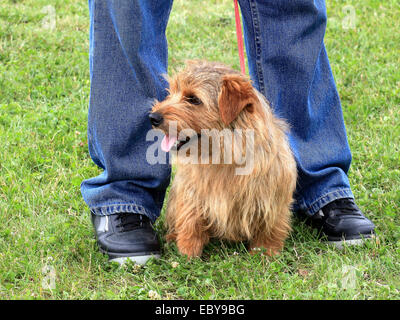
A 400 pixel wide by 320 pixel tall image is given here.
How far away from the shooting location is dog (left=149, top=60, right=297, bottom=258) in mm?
2699

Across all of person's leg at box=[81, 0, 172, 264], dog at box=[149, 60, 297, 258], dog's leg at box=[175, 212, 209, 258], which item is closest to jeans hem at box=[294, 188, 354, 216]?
dog at box=[149, 60, 297, 258]

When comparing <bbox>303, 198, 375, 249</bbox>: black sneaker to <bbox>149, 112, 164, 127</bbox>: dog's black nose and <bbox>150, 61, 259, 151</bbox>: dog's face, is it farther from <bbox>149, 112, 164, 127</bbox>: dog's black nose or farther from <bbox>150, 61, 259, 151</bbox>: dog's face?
<bbox>149, 112, 164, 127</bbox>: dog's black nose

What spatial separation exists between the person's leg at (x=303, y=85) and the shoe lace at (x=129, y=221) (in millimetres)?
974

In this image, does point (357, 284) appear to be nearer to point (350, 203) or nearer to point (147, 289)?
point (350, 203)

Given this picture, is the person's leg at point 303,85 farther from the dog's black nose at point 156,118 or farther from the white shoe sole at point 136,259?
the white shoe sole at point 136,259

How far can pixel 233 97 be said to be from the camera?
2625mm

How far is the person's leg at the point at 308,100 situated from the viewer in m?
3.05

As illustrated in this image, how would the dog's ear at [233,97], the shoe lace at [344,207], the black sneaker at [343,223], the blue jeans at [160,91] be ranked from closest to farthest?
the dog's ear at [233,97], the blue jeans at [160,91], the black sneaker at [343,223], the shoe lace at [344,207]

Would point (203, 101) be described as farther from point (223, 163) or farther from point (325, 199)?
point (325, 199)

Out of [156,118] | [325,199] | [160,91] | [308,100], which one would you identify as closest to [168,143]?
[156,118]

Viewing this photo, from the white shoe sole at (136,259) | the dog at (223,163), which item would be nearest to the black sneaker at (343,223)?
the dog at (223,163)

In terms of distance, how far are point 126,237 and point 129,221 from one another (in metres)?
0.10

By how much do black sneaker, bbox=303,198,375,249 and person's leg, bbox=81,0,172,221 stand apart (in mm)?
957
